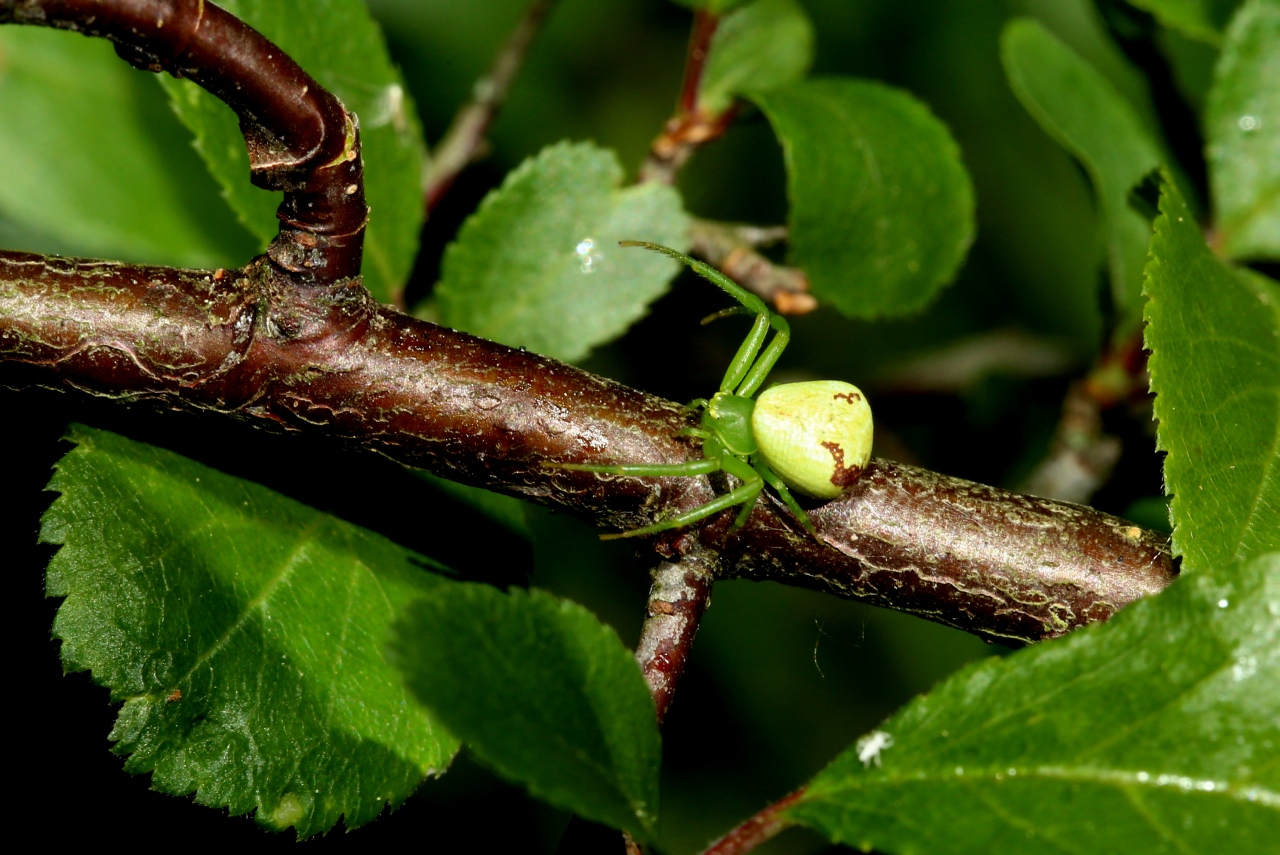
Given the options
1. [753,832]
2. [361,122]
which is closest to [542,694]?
[753,832]

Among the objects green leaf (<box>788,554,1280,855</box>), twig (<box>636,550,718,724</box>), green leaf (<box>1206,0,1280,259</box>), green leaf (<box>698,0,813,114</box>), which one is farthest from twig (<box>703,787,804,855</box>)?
green leaf (<box>1206,0,1280,259</box>)

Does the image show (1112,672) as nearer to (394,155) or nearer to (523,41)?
(394,155)

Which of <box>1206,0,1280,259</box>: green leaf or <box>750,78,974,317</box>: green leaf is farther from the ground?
<box>1206,0,1280,259</box>: green leaf

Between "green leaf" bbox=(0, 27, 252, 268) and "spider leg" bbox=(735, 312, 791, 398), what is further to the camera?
"green leaf" bbox=(0, 27, 252, 268)

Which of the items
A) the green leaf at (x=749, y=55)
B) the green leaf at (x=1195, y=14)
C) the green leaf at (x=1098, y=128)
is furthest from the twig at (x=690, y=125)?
the green leaf at (x=1195, y=14)

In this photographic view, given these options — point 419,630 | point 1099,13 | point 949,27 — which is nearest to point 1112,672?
point 419,630

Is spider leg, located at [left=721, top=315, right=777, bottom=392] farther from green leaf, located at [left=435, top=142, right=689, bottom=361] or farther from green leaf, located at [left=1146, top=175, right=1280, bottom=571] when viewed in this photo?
green leaf, located at [left=1146, top=175, right=1280, bottom=571]
